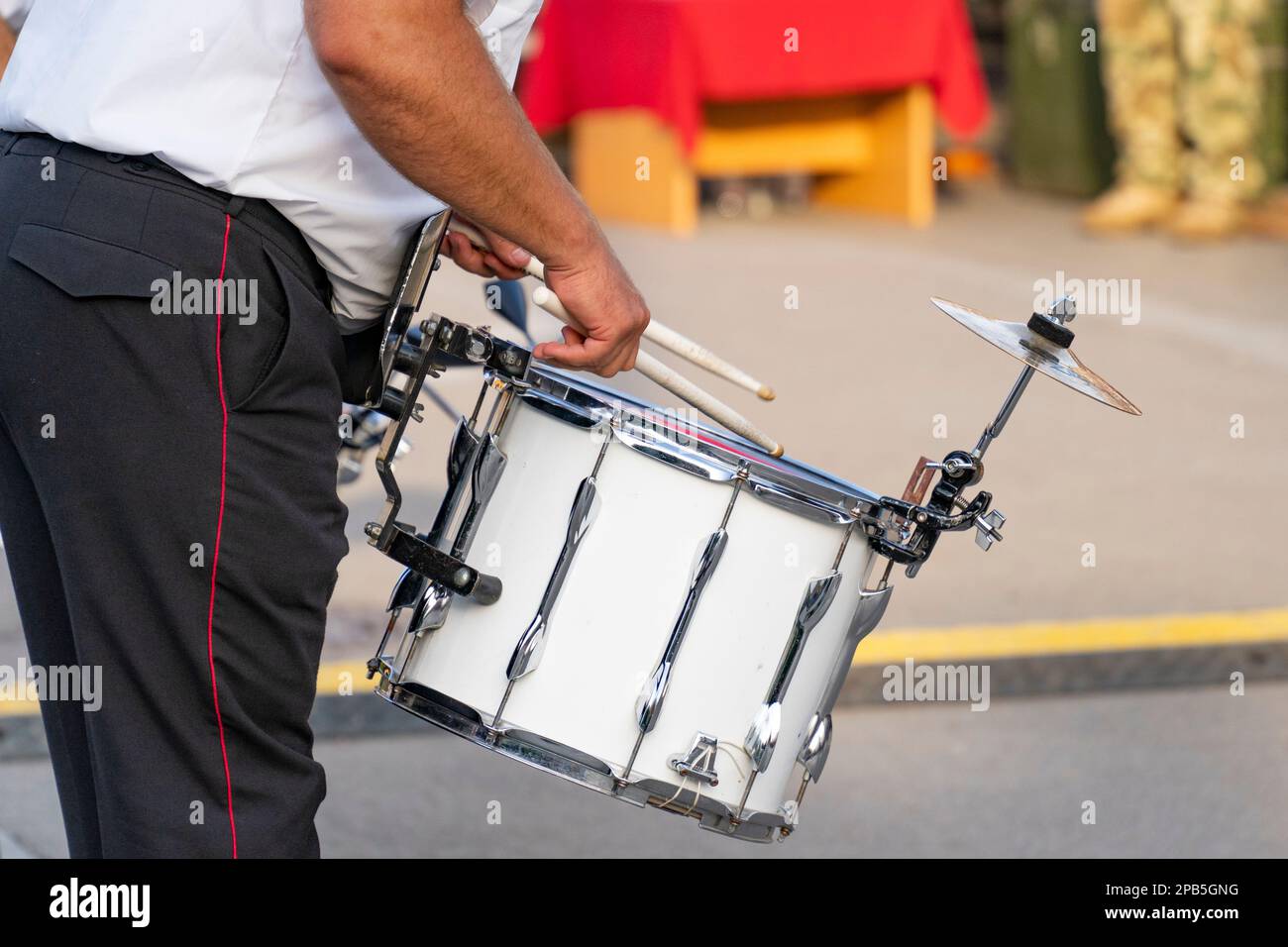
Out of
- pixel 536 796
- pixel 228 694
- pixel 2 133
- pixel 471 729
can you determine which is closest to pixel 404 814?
pixel 536 796

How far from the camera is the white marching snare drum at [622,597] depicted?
6.67ft

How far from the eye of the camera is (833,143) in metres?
9.06

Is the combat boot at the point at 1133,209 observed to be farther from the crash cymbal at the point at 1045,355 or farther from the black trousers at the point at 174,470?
the black trousers at the point at 174,470

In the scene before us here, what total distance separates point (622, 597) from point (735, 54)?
21.5 feet

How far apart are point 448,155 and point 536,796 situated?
1.89 meters

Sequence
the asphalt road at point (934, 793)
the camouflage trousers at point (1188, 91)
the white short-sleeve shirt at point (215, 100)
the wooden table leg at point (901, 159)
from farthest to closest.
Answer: the wooden table leg at point (901, 159) < the camouflage trousers at point (1188, 91) < the asphalt road at point (934, 793) < the white short-sleeve shirt at point (215, 100)

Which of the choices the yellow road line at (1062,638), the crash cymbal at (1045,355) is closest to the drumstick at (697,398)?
the crash cymbal at (1045,355)

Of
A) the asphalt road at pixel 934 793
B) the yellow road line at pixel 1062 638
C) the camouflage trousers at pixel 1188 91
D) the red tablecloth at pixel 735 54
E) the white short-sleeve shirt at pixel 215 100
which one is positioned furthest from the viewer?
the red tablecloth at pixel 735 54

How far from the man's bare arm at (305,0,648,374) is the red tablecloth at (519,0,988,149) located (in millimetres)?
6372

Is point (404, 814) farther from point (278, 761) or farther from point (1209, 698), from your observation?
point (1209, 698)

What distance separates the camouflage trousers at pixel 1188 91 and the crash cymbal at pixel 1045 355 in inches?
250

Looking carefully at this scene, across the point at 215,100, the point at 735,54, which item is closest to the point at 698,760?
the point at 215,100

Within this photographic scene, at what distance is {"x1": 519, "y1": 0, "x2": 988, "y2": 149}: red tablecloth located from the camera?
8.12m

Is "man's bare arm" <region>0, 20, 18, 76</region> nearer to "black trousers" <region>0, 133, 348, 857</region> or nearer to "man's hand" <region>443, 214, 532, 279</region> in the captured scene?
"black trousers" <region>0, 133, 348, 857</region>
